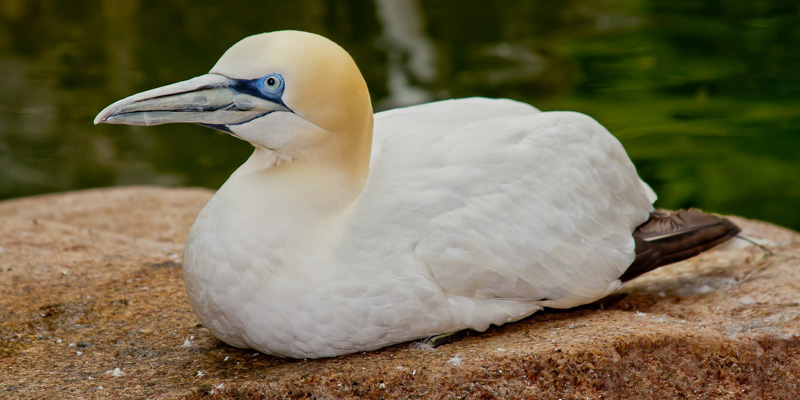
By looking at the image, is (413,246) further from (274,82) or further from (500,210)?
(274,82)

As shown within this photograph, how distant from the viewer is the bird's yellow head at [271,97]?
131 inches

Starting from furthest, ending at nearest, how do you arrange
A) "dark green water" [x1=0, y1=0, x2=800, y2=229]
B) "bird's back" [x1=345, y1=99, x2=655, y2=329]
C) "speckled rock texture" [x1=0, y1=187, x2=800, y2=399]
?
"dark green water" [x1=0, y1=0, x2=800, y2=229] < "bird's back" [x1=345, y1=99, x2=655, y2=329] < "speckled rock texture" [x1=0, y1=187, x2=800, y2=399]

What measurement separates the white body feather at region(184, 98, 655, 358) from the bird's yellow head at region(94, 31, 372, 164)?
0.75 ft

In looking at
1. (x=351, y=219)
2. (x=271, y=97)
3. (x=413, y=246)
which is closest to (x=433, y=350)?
(x=413, y=246)

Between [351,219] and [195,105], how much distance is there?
70 centimetres

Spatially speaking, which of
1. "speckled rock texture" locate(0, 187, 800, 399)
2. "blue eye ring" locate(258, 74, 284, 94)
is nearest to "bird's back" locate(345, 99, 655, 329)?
"speckled rock texture" locate(0, 187, 800, 399)

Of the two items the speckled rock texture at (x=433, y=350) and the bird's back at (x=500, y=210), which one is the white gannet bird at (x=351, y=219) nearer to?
the bird's back at (x=500, y=210)

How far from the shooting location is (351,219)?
11.5 feet

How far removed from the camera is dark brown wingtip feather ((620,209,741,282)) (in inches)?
160

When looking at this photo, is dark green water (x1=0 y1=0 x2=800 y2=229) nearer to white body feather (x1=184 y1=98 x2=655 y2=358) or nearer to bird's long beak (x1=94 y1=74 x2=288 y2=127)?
white body feather (x1=184 y1=98 x2=655 y2=358)

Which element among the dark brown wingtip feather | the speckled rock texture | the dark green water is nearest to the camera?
the speckled rock texture

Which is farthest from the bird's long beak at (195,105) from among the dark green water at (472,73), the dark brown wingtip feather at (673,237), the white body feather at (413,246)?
the dark green water at (472,73)

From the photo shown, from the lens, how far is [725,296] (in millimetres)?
4301

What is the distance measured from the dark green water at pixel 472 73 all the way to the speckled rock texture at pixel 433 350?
4.26 metres
